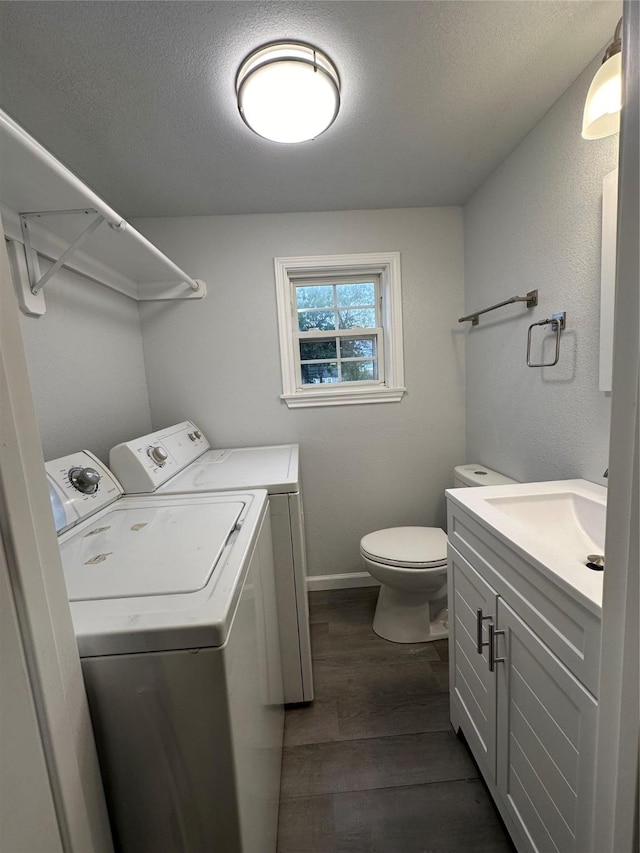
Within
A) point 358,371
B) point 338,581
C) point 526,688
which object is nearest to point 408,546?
point 338,581

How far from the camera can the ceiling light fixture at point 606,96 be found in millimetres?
829

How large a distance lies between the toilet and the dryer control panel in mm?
1008

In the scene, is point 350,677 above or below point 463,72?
below

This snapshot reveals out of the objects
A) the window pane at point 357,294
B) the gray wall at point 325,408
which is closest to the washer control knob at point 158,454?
the gray wall at point 325,408

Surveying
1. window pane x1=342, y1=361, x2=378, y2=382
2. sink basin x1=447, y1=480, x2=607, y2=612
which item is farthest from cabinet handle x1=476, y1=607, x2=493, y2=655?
window pane x1=342, y1=361, x2=378, y2=382

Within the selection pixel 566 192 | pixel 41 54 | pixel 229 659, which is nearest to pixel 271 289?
pixel 41 54

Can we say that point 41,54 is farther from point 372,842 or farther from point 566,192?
point 372,842

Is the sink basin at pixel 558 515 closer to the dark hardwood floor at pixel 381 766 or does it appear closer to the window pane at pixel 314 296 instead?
the dark hardwood floor at pixel 381 766

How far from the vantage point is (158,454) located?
146cm

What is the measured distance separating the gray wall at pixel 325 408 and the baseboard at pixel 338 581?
56mm

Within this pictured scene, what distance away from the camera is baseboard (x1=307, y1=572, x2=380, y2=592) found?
7.44 ft

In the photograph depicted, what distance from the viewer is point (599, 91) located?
0.86m

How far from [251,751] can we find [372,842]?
2.15 feet

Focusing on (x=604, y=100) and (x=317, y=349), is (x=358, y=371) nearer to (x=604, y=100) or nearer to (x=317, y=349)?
(x=317, y=349)
